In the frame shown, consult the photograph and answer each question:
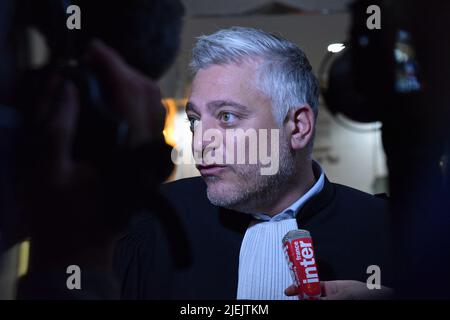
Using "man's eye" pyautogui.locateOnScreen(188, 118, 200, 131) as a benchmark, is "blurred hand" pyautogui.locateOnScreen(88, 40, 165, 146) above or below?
above

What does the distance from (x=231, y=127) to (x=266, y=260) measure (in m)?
0.35

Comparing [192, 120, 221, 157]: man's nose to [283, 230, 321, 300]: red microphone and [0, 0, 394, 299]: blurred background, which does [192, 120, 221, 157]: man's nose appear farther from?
[283, 230, 321, 300]: red microphone

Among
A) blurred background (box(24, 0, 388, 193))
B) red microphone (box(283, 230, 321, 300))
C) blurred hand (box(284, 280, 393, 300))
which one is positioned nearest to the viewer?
red microphone (box(283, 230, 321, 300))

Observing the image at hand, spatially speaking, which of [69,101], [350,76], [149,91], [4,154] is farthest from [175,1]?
[4,154]

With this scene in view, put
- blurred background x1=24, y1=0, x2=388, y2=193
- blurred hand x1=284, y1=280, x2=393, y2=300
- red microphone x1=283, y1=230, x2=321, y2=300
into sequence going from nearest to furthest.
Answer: red microphone x1=283, y1=230, x2=321, y2=300 → blurred hand x1=284, y1=280, x2=393, y2=300 → blurred background x1=24, y1=0, x2=388, y2=193

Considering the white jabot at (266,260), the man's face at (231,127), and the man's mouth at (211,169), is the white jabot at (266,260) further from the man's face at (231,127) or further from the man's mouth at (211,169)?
the man's mouth at (211,169)

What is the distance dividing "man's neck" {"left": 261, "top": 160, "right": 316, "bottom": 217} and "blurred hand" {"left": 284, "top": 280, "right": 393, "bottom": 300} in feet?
0.73

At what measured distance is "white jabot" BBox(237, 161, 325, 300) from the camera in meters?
1.40

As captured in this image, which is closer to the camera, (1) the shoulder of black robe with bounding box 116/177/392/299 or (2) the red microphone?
(2) the red microphone

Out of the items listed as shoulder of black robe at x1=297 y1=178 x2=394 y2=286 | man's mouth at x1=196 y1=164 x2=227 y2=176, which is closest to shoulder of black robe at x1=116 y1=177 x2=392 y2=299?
shoulder of black robe at x1=297 y1=178 x2=394 y2=286

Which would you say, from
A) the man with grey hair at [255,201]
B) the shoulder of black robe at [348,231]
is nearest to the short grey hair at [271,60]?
the man with grey hair at [255,201]

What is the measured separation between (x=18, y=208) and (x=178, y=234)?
449mm
